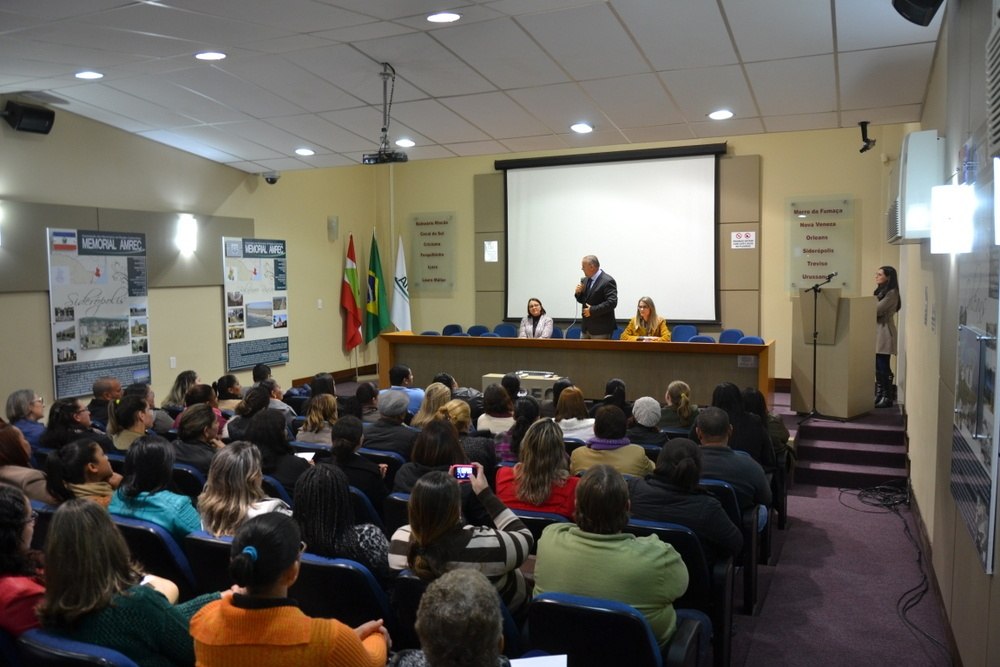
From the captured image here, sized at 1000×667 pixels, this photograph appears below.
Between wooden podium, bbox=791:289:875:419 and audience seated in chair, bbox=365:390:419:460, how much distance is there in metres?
4.14

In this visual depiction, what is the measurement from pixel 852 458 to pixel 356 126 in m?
5.28

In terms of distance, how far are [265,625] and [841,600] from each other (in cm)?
320

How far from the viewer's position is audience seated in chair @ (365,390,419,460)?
397 cm

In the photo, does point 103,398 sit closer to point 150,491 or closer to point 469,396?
point 469,396

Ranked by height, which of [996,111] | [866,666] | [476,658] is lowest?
[866,666]

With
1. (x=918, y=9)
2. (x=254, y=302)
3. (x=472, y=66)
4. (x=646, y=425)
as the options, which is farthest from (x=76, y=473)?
(x=254, y=302)

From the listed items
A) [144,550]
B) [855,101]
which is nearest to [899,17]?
[855,101]

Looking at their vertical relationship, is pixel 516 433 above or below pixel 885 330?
below

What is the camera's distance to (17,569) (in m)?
1.98

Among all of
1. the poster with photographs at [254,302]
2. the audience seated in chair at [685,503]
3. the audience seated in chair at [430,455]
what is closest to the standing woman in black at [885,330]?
the audience seated in chair at [685,503]

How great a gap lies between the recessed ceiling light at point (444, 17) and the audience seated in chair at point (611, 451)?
8.47 feet

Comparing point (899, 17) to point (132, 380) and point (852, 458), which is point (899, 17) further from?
point (132, 380)

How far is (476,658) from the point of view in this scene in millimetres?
1450

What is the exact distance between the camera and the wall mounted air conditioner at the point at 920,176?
13.4 feet
